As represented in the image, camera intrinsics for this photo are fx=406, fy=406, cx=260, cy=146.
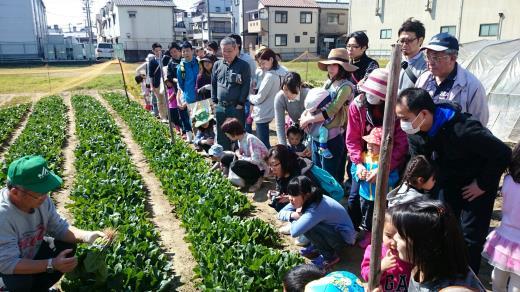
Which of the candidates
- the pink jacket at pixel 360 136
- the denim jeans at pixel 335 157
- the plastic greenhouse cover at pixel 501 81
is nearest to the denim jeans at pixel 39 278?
the pink jacket at pixel 360 136

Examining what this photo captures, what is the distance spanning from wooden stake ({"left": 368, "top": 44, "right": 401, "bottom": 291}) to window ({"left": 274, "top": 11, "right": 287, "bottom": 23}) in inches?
1866

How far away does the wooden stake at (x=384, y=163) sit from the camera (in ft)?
6.86

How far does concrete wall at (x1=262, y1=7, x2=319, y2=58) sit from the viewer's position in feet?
155

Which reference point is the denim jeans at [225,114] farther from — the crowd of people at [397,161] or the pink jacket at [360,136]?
the pink jacket at [360,136]

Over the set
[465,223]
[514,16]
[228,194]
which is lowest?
[228,194]

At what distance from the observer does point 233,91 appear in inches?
281

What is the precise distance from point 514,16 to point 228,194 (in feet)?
94.2

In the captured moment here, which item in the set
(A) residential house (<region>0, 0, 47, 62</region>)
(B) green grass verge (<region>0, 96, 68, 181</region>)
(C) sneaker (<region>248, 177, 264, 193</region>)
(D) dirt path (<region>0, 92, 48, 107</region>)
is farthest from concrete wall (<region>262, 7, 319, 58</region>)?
(C) sneaker (<region>248, 177, 264, 193</region>)

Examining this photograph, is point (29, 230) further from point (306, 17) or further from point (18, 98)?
point (306, 17)

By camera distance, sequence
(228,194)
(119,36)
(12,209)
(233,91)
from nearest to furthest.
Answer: (12,209)
(228,194)
(233,91)
(119,36)

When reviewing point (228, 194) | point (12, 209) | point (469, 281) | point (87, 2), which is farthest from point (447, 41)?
point (87, 2)

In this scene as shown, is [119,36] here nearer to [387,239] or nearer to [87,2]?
[87,2]

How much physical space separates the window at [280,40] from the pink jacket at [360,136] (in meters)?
45.0

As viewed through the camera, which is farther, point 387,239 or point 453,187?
point 453,187
